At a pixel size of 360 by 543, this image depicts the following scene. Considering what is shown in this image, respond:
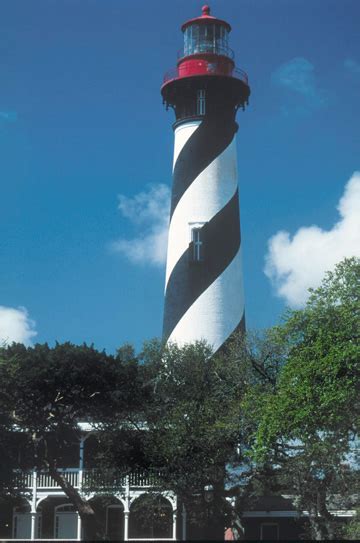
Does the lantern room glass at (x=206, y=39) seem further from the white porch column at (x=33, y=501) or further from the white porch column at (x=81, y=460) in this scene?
the white porch column at (x=33, y=501)

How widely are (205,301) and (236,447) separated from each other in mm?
9686

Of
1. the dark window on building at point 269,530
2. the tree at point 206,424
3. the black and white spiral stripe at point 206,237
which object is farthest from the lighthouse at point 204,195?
the dark window on building at point 269,530

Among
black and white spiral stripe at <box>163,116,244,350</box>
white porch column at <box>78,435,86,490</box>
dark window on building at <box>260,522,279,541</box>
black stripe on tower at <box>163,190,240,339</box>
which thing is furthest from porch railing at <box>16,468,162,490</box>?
black stripe on tower at <box>163,190,240,339</box>

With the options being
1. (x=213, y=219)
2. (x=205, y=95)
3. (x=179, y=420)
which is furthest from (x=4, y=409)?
(x=205, y=95)

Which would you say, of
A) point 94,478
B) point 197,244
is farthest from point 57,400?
point 197,244

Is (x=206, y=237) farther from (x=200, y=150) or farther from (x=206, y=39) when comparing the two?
(x=206, y=39)

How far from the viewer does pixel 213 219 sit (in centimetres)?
4956

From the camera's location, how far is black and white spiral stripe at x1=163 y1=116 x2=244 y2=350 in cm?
4853

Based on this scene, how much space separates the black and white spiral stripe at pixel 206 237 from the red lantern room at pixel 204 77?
89 cm

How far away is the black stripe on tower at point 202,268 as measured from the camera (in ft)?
160

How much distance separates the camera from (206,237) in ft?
162

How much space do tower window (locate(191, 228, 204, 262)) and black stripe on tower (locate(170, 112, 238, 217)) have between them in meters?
2.00

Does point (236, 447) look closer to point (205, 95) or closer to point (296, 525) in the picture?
point (296, 525)

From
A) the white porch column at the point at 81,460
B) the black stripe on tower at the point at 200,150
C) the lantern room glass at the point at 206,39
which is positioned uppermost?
the lantern room glass at the point at 206,39
